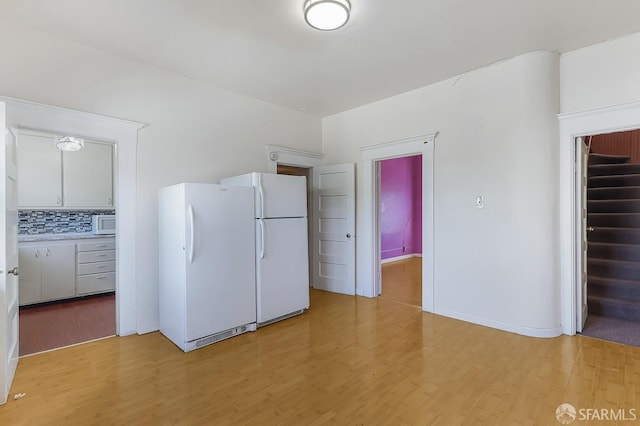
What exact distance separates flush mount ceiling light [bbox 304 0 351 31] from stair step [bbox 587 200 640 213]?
4482 millimetres

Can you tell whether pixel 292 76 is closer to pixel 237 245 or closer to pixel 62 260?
pixel 237 245

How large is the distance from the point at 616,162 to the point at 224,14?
630cm

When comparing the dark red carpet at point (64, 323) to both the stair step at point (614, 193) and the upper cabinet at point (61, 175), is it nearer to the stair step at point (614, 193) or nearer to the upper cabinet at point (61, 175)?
the upper cabinet at point (61, 175)

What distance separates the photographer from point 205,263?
2951mm

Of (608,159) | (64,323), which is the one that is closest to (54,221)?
(64,323)

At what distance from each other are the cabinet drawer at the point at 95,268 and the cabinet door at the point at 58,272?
0.31 ft

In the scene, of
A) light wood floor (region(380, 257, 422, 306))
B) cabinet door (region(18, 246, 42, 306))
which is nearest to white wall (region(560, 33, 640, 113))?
light wood floor (region(380, 257, 422, 306))

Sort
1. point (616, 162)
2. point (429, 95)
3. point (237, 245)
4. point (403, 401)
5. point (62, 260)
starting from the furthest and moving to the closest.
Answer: point (616, 162) → point (62, 260) → point (429, 95) → point (237, 245) → point (403, 401)

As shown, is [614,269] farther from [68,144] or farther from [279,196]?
[68,144]

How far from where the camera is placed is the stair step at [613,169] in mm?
4512

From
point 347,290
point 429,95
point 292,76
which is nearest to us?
point 292,76

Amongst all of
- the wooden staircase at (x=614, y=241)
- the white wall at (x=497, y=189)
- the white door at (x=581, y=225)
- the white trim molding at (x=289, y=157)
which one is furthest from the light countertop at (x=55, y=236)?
the wooden staircase at (x=614, y=241)

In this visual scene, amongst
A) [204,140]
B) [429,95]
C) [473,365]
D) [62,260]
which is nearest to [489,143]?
[429,95]

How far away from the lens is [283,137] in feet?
15.1
